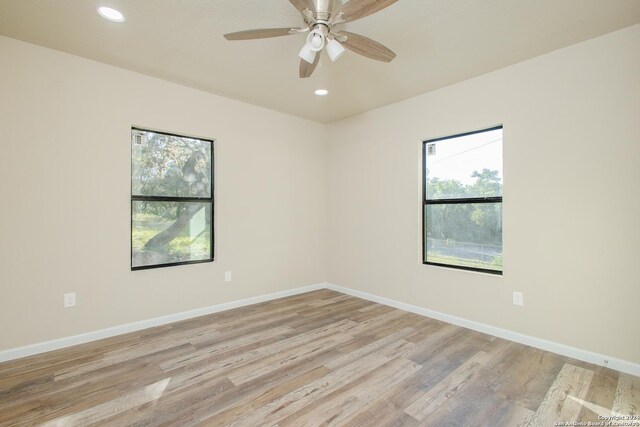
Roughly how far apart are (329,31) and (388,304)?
327 cm

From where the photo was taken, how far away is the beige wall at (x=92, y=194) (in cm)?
265

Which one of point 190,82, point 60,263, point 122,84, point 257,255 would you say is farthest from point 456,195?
point 60,263

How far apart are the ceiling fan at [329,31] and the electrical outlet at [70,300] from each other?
8.79 feet

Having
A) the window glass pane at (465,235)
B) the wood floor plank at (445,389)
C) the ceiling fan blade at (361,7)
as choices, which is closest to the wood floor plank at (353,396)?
the wood floor plank at (445,389)

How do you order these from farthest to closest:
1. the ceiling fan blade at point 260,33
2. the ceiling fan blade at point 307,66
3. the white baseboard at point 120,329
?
the white baseboard at point 120,329
the ceiling fan blade at point 307,66
the ceiling fan blade at point 260,33

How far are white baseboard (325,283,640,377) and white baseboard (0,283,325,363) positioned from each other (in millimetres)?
1754

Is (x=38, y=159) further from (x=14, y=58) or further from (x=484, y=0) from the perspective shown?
(x=484, y=0)

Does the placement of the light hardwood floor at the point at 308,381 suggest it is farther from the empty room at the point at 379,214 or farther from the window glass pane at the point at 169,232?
the window glass pane at the point at 169,232

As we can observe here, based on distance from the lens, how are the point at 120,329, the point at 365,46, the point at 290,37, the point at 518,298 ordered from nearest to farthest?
1. the point at 365,46
2. the point at 290,37
3. the point at 518,298
4. the point at 120,329

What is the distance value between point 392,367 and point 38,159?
3507 mm

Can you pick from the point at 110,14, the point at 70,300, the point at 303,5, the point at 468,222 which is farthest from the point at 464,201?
the point at 70,300

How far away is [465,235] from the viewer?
3.46 metres

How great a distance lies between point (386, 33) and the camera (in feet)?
8.19

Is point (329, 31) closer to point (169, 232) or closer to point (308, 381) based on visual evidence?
point (308, 381)
